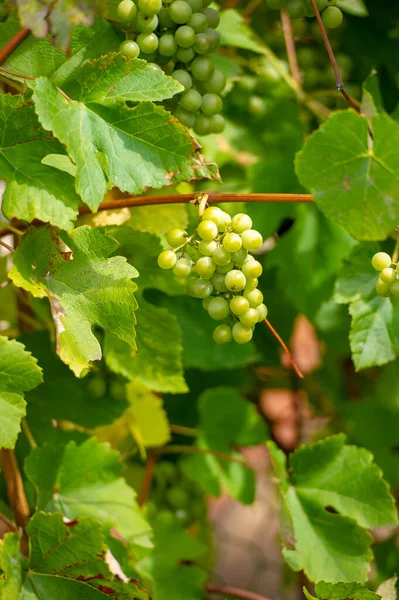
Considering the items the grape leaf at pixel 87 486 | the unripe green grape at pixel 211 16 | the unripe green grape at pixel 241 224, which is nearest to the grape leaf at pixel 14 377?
the grape leaf at pixel 87 486

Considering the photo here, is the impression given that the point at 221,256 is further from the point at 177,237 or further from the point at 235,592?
the point at 235,592

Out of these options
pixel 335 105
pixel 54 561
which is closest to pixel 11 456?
pixel 54 561

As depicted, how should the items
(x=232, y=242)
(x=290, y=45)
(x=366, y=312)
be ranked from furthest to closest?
(x=290, y=45), (x=366, y=312), (x=232, y=242)

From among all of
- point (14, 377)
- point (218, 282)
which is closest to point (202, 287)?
point (218, 282)

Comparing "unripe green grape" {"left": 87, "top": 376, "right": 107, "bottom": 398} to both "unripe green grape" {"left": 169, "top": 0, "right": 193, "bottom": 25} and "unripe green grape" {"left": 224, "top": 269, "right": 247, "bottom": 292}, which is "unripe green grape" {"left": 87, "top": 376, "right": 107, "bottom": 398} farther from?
"unripe green grape" {"left": 169, "top": 0, "right": 193, "bottom": 25}

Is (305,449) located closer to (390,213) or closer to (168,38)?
(390,213)

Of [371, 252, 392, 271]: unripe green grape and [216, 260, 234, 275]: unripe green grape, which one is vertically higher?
[216, 260, 234, 275]: unripe green grape

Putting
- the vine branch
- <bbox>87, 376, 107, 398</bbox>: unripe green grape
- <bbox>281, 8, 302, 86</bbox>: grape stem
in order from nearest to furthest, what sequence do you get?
<bbox>87, 376, 107, 398</bbox>: unripe green grape, the vine branch, <bbox>281, 8, 302, 86</bbox>: grape stem

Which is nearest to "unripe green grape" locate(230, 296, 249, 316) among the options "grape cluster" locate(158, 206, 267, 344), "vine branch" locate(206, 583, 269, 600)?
"grape cluster" locate(158, 206, 267, 344)
